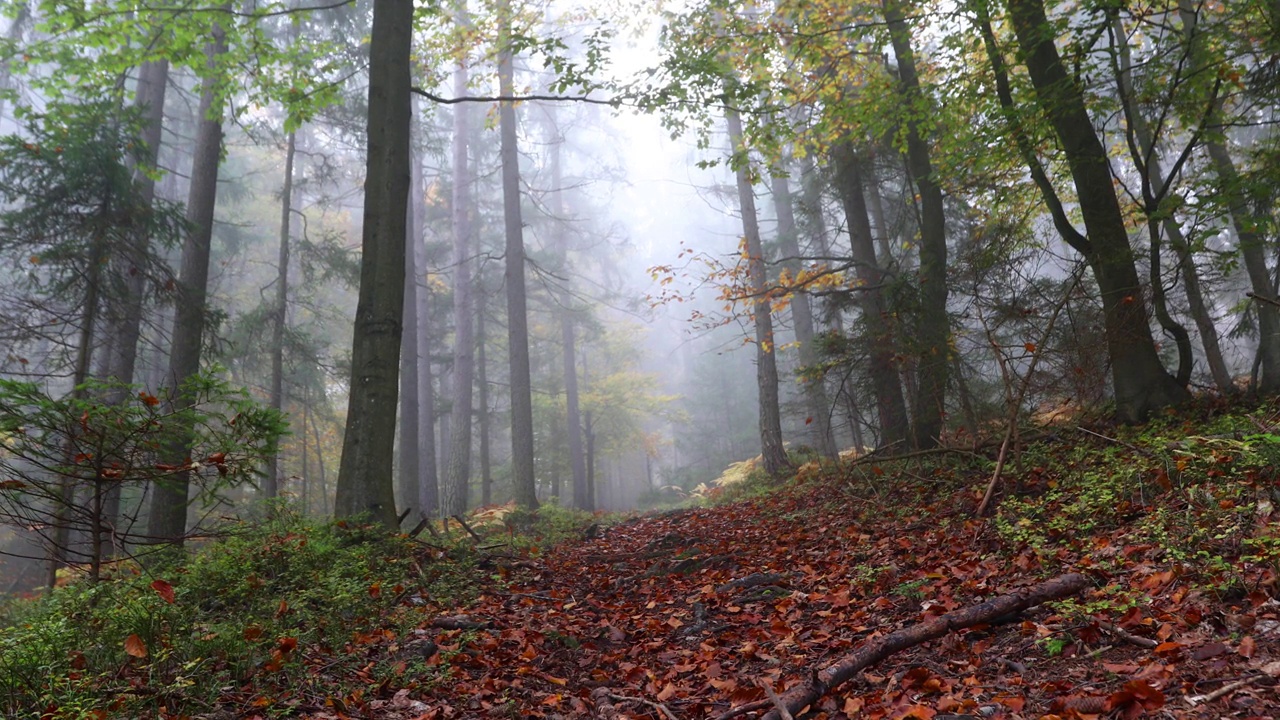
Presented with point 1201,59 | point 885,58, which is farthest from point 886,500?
point 885,58

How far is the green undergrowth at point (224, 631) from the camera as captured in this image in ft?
10.1

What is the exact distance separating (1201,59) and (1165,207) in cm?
159

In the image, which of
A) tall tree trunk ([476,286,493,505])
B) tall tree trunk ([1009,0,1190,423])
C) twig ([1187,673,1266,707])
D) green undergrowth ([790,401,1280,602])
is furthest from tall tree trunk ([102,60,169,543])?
tall tree trunk ([476,286,493,505])

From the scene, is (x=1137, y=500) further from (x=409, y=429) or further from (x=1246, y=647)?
(x=409, y=429)

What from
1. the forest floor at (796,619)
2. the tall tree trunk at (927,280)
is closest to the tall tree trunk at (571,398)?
the tall tree trunk at (927,280)

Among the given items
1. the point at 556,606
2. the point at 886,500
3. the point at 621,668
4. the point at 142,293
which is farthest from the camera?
the point at 142,293

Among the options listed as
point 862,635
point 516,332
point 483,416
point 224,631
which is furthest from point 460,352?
point 862,635

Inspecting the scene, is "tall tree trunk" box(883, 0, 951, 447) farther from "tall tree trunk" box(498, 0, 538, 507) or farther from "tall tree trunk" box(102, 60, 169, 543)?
"tall tree trunk" box(102, 60, 169, 543)

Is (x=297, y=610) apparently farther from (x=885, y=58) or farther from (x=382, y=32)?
(x=885, y=58)

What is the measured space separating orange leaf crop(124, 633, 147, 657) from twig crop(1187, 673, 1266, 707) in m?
4.29

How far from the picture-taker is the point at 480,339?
2495 cm

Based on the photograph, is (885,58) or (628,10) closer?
(885,58)

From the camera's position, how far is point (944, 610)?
3.73m

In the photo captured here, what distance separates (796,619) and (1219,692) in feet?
7.84
